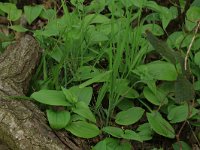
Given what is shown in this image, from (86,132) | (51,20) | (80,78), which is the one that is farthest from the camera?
(51,20)

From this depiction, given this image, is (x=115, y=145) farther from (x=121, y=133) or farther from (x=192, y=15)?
(x=192, y=15)

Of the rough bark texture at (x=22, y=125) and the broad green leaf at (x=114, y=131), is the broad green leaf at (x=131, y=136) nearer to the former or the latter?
the broad green leaf at (x=114, y=131)

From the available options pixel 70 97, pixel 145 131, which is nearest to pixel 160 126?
pixel 145 131

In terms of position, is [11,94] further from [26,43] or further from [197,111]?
[197,111]

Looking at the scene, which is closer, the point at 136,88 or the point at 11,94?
the point at 11,94

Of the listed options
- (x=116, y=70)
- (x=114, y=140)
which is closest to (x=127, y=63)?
(x=116, y=70)

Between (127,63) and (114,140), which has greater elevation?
(127,63)
